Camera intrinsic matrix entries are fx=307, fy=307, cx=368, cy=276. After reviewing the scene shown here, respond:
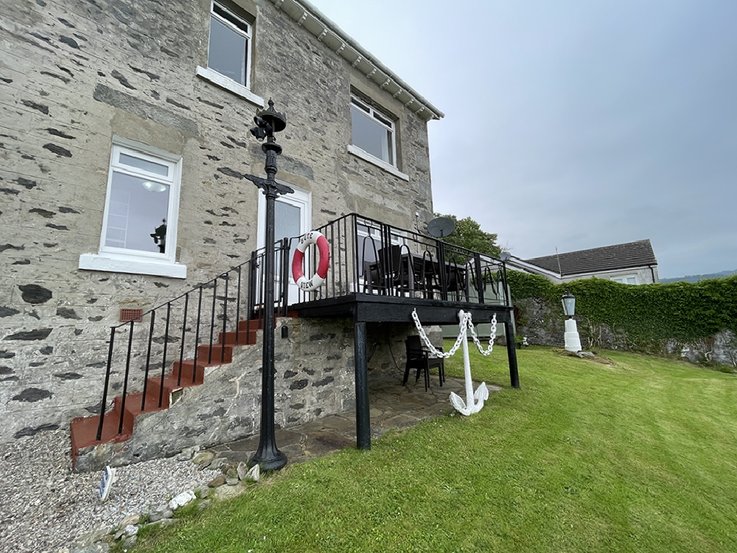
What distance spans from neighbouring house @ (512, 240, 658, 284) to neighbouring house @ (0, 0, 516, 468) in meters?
16.7

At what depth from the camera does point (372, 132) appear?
8188 millimetres

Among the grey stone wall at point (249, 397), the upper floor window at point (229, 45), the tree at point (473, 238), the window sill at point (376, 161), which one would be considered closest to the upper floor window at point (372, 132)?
the window sill at point (376, 161)

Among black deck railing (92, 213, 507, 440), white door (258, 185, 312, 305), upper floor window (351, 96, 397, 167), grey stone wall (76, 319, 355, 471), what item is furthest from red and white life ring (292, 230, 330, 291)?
upper floor window (351, 96, 397, 167)

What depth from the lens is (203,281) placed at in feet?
14.7

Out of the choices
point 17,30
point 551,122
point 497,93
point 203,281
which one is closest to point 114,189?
point 203,281

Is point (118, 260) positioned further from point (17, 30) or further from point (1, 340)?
point (17, 30)

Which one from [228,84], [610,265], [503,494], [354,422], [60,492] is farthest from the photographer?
[610,265]

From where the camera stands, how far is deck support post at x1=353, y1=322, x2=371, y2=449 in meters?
3.23

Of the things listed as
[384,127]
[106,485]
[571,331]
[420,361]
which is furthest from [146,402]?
[571,331]

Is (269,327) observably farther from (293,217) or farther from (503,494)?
(293,217)

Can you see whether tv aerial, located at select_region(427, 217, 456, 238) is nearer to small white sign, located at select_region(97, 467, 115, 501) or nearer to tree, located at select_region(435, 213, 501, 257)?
small white sign, located at select_region(97, 467, 115, 501)

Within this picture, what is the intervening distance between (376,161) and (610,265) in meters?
19.1

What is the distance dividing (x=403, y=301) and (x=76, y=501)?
11.3 ft

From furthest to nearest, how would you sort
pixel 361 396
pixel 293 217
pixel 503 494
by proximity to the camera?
pixel 293 217
pixel 361 396
pixel 503 494
